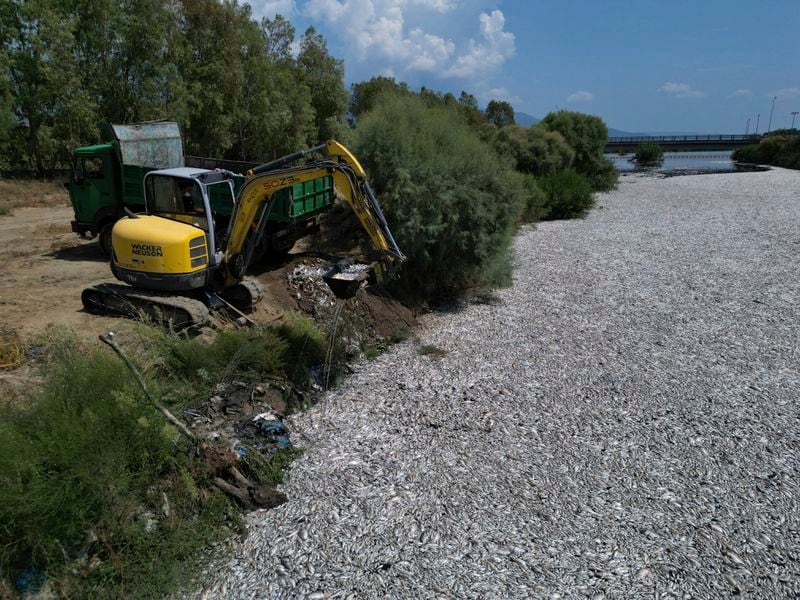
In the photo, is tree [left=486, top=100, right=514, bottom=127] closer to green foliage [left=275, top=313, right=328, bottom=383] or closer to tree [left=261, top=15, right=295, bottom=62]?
tree [left=261, top=15, right=295, bottom=62]

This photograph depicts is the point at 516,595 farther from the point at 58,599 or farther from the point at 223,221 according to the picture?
the point at 223,221

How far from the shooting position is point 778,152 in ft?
185

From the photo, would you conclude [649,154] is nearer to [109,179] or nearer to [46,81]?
[46,81]

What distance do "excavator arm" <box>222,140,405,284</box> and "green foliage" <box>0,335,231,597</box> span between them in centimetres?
405

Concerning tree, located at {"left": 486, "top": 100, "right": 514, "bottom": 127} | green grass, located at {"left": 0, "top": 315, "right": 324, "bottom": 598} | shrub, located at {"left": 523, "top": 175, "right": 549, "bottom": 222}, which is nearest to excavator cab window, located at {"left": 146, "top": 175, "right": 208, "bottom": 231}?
green grass, located at {"left": 0, "top": 315, "right": 324, "bottom": 598}

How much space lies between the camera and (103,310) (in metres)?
9.38

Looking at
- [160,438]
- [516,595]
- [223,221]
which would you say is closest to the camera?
[516,595]

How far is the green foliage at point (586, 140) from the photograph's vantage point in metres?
34.8

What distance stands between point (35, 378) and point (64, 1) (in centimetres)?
2608

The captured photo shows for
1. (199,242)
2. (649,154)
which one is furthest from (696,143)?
(199,242)

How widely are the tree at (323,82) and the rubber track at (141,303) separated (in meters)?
26.8

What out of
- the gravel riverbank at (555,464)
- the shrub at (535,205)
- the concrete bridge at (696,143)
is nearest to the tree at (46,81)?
the shrub at (535,205)

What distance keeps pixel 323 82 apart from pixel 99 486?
115ft

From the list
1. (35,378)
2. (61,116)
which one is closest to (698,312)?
(35,378)
